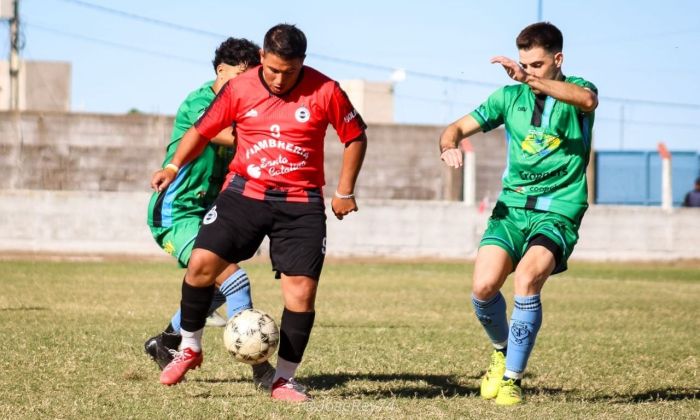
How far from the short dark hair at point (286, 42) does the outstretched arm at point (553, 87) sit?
112cm

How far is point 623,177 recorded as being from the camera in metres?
31.7

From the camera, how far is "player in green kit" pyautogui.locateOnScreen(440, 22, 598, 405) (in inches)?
286

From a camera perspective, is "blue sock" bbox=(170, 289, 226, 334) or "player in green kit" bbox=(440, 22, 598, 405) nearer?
"player in green kit" bbox=(440, 22, 598, 405)

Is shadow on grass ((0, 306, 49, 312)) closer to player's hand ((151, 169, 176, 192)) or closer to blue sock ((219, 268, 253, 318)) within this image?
blue sock ((219, 268, 253, 318))

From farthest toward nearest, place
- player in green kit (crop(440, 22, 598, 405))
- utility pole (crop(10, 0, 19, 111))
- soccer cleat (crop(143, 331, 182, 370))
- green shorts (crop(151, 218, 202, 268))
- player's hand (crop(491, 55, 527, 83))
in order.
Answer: utility pole (crop(10, 0, 19, 111)) < green shorts (crop(151, 218, 202, 268)) < soccer cleat (crop(143, 331, 182, 370)) < player in green kit (crop(440, 22, 598, 405)) < player's hand (crop(491, 55, 527, 83))

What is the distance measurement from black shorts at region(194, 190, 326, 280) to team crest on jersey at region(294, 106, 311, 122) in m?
0.51

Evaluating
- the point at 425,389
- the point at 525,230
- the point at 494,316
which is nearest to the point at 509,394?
the point at 494,316

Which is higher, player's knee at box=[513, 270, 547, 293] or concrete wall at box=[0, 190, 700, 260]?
player's knee at box=[513, 270, 547, 293]

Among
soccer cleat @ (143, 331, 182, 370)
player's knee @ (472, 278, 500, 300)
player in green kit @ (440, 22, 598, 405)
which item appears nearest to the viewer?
player in green kit @ (440, 22, 598, 405)

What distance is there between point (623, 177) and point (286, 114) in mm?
25719

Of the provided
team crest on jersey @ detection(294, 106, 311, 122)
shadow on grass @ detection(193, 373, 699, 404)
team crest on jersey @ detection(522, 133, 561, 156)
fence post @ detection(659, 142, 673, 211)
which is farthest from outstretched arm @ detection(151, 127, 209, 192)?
fence post @ detection(659, 142, 673, 211)

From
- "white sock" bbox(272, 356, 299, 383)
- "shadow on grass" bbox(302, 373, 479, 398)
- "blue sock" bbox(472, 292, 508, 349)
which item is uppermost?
"blue sock" bbox(472, 292, 508, 349)

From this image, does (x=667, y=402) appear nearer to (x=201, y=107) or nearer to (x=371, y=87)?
(x=201, y=107)

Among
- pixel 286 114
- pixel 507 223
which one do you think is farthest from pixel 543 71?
pixel 286 114
